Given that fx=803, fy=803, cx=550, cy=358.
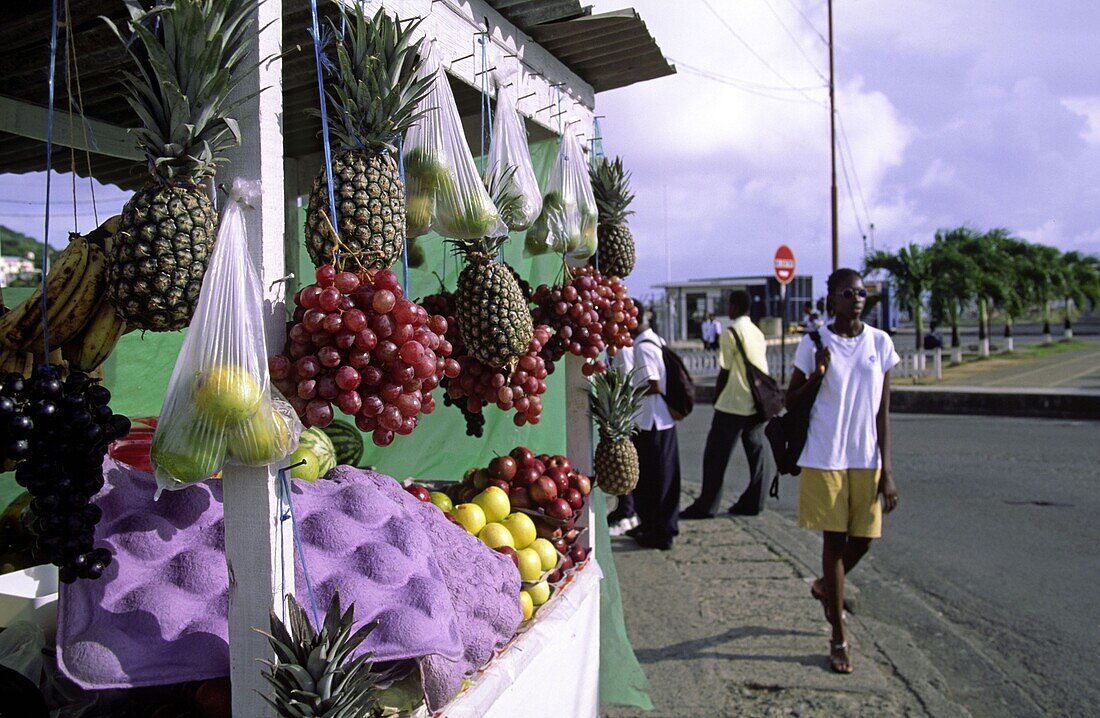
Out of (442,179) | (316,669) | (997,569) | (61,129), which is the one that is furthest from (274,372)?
(997,569)

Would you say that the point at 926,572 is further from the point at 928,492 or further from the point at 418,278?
the point at 418,278

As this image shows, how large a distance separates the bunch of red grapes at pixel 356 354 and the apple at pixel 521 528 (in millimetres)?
1565

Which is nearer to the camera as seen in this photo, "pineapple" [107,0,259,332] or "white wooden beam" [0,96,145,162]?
"pineapple" [107,0,259,332]

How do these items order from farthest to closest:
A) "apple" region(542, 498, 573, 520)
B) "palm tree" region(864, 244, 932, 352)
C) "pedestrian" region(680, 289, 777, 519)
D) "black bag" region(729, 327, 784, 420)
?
"palm tree" region(864, 244, 932, 352) < "pedestrian" region(680, 289, 777, 519) < "black bag" region(729, 327, 784, 420) < "apple" region(542, 498, 573, 520)

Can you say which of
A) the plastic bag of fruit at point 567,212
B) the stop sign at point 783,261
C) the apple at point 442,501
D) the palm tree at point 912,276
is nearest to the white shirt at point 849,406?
the plastic bag of fruit at point 567,212

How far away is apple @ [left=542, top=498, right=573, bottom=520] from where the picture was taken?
3.57 meters

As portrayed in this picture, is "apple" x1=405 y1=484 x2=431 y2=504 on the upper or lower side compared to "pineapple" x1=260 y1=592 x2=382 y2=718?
upper

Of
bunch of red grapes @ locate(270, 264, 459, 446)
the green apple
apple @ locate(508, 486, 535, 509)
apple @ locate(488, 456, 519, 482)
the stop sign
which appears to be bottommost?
apple @ locate(508, 486, 535, 509)

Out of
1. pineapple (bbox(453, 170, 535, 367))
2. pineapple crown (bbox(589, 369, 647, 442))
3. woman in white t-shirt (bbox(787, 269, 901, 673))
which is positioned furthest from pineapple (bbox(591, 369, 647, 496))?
pineapple (bbox(453, 170, 535, 367))

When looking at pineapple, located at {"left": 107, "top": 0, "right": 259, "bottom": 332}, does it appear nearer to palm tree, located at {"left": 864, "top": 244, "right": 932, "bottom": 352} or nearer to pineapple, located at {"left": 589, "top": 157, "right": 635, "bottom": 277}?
pineapple, located at {"left": 589, "top": 157, "right": 635, "bottom": 277}

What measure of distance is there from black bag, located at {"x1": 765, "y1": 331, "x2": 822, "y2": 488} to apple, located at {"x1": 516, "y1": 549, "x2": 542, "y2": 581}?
1.84 meters

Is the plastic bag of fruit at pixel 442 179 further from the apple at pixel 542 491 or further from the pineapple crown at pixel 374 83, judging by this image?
the apple at pixel 542 491

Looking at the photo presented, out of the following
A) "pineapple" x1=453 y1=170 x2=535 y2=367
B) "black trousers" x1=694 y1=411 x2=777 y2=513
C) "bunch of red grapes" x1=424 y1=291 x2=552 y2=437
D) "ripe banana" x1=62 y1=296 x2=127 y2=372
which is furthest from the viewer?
"black trousers" x1=694 y1=411 x2=777 y2=513

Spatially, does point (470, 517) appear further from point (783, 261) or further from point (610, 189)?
point (783, 261)
